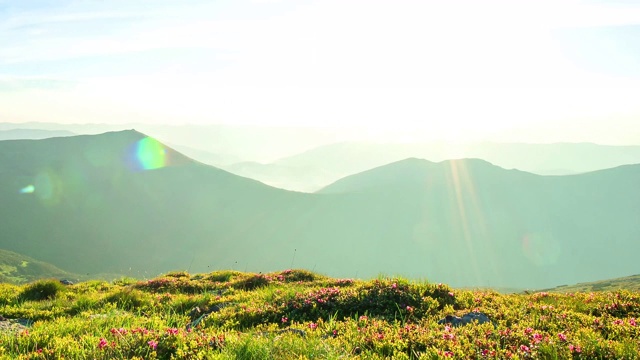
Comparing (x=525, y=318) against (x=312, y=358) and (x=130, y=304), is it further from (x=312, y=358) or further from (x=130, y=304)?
(x=130, y=304)

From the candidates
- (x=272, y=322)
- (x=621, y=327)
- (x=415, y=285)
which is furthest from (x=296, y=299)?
(x=621, y=327)

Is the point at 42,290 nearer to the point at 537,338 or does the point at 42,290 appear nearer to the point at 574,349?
the point at 537,338

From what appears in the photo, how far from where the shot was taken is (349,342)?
325 inches

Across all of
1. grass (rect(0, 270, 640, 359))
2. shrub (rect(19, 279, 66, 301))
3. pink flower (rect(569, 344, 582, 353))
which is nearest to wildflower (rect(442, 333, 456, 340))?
grass (rect(0, 270, 640, 359))

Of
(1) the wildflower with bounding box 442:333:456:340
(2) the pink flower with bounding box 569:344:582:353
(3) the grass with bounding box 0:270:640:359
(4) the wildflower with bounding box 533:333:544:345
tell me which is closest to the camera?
(2) the pink flower with bounding box 569:344:582:353

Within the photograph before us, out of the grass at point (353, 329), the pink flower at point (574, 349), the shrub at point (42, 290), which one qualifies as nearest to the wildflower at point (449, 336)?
the grass at point (353, 329)

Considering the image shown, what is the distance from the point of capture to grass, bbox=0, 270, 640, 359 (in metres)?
7.29

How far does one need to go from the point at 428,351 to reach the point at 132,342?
514 centimetres

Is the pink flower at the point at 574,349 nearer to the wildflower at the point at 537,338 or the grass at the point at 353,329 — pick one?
the grass at the point at 353,329

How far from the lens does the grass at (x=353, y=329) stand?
7.29 meters

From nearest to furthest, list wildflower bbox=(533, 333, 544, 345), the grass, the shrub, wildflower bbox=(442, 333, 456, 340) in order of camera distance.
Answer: the grass, wildflower bbox=(533, 333, 544, 345), wildflower bbox=(442, 333, 456, 340), the shrub

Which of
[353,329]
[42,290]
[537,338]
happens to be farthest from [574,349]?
[42,290]

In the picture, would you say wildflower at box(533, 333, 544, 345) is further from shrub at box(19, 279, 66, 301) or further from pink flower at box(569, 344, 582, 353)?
shrub at box(19, 279, 66, 301)

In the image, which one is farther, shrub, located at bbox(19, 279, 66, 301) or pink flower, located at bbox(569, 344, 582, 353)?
shrub, located at bbox(19, 279, 66, 301)
